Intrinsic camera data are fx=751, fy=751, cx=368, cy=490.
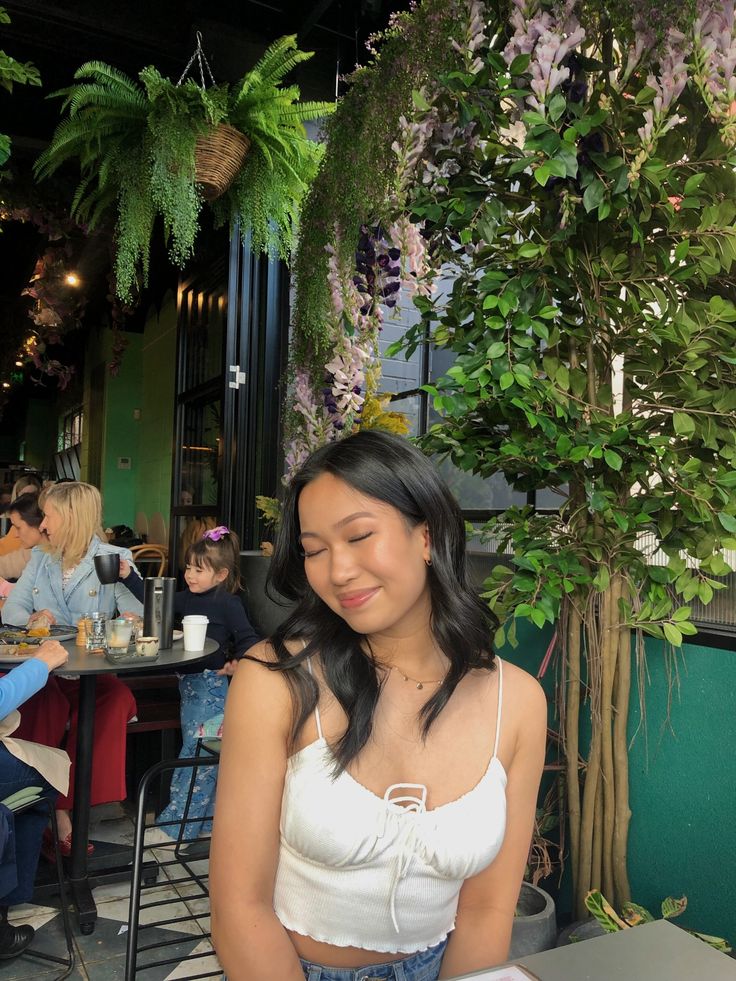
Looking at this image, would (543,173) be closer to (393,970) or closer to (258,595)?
(393,970)

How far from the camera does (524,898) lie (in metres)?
1.89

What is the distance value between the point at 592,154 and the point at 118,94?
7.86 feet

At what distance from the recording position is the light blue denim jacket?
326 centimetres

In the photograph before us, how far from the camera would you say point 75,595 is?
3277 mm

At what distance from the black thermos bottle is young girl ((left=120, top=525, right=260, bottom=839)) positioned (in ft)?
1.00

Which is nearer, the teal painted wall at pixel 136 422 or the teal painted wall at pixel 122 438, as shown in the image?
the teal painted wall at pixel 136 422

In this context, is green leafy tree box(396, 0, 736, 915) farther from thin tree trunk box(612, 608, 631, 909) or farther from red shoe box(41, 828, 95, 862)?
red shoe box(41, 828, 95, 862)

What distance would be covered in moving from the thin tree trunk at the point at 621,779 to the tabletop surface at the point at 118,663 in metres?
1.56

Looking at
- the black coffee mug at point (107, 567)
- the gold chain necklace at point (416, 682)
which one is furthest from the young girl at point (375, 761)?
the black coffee mug at point (107, 567)

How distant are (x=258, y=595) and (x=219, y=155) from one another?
2115mm

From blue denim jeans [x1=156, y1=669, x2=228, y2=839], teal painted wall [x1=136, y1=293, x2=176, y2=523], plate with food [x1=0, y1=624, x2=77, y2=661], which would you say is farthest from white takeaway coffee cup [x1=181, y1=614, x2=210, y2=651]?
teal painted wall [x1=136, y1=293, x2=176, y2=523]

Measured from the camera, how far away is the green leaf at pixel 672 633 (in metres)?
1.60

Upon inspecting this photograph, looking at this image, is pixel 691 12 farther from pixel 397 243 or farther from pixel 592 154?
pixel 397 243

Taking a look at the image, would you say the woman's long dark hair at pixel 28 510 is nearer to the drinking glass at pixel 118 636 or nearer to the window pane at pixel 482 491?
the drinking glass at pixel 118 636
